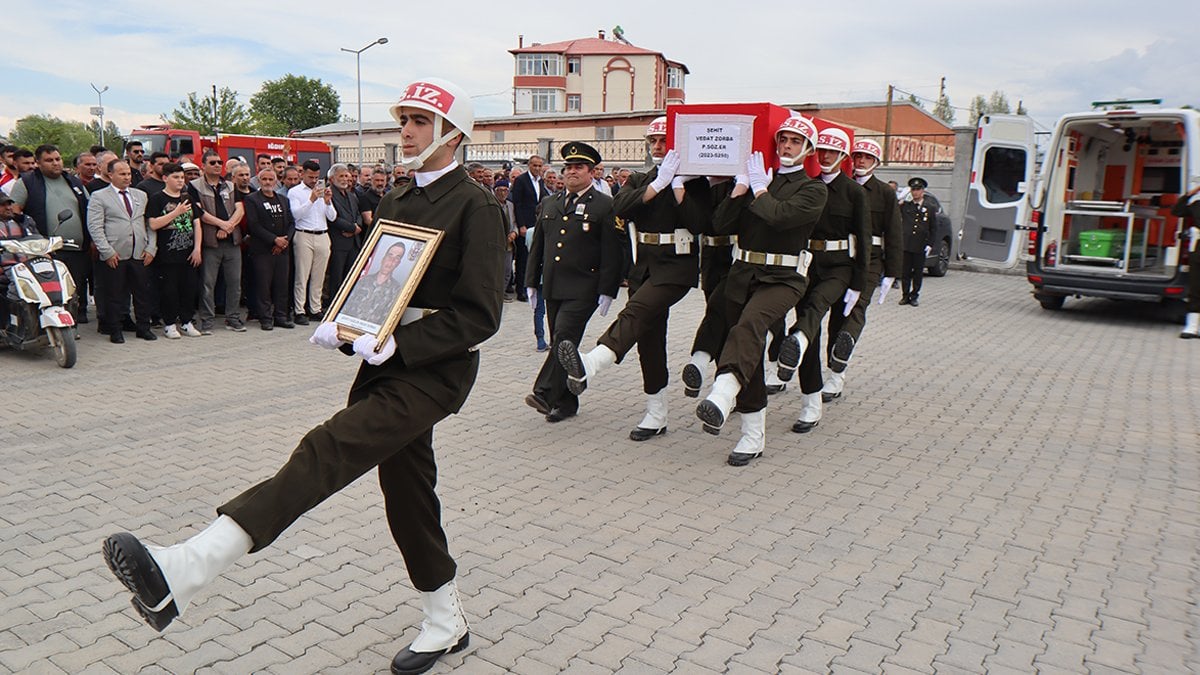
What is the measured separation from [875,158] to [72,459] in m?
6.45

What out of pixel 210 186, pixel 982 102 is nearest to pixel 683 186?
pixel 210 186

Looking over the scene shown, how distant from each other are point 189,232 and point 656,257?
6.11 meters

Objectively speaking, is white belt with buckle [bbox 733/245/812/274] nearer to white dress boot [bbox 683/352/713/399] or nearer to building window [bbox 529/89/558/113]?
white dress boot [bbox 683/352/713/399]

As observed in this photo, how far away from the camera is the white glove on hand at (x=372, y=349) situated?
10.2 ft

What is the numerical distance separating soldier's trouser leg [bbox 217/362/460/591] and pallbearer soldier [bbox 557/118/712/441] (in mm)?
2915

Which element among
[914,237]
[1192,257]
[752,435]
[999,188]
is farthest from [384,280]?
[999,188]

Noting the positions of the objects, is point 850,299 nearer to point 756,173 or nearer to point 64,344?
point 756,173

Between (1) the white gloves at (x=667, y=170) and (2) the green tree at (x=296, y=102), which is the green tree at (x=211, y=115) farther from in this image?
(1) the white gloves at (x=667, y=170)

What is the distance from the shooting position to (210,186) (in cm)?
1074

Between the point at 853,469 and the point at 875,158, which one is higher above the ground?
the point at 875,158

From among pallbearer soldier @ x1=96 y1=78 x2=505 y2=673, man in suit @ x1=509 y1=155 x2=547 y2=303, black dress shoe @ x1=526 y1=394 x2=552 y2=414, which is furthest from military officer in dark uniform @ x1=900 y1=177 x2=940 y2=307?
pallbearer soldier @ x1=96 y1=78 x2=505 y2=673

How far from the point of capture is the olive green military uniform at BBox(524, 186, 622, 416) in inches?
285

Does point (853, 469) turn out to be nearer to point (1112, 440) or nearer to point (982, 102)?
point (1112, 440)

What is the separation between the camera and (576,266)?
724 cm
